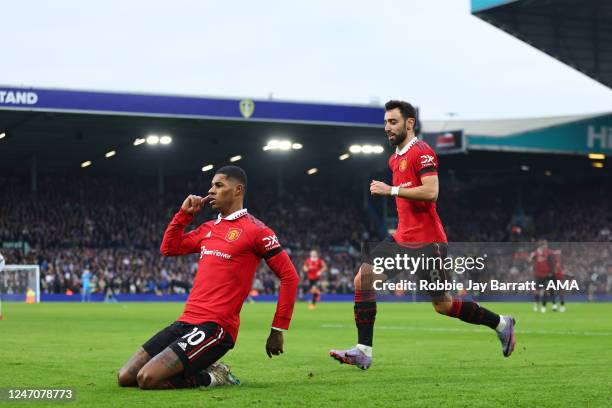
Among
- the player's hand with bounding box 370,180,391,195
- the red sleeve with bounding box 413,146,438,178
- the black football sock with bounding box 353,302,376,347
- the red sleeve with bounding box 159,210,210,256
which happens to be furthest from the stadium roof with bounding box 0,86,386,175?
the player's hand with bounding box 370,180,391,195

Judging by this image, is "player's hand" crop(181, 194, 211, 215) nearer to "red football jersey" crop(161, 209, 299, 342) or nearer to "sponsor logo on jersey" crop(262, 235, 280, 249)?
"red football jersey" crop(161, 209, 299, 342)

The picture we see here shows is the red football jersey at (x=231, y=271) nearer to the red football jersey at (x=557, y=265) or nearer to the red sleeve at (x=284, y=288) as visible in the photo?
the red sleeve at (x=284, y=288)

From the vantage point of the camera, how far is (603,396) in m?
7.75

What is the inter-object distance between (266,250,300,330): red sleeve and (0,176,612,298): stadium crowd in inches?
1424

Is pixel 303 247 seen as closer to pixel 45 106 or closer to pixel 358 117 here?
pixel 358 117

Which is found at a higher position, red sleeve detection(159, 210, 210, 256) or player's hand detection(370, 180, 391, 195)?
player's hand detection(370, 180, 391, 195)

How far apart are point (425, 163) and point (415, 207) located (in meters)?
0.44

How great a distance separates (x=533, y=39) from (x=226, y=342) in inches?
1483

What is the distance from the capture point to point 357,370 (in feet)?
33.9

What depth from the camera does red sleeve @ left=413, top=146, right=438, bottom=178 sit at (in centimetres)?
973

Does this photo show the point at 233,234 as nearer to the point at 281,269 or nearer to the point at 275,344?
the point at 281,269

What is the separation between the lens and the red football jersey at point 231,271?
849 cm

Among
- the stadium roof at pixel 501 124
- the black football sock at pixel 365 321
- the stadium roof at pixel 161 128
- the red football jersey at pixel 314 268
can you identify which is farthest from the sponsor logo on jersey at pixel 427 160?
the stadium roof at pixel 501 124

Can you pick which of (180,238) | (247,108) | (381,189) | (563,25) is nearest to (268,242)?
(180,238)
